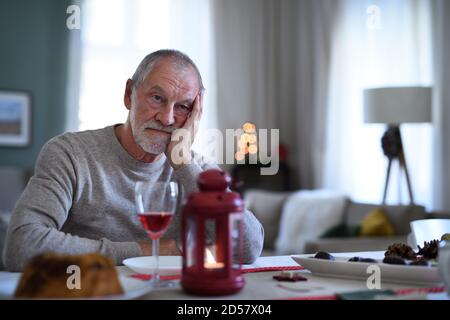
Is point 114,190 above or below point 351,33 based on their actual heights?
below

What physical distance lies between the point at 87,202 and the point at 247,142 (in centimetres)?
400

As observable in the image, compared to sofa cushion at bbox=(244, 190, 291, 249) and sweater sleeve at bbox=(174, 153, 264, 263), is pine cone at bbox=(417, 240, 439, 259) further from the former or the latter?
sofa cushion at bbox=(244, 190, 291, 249)

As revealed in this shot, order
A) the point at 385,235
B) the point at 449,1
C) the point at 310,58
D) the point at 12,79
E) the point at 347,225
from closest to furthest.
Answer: the point at 385,235, the point at 347,225, the point at 449,1, the point at 12,79, the point at 310,58

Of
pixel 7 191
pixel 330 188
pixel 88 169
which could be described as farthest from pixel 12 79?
pixel 88 169

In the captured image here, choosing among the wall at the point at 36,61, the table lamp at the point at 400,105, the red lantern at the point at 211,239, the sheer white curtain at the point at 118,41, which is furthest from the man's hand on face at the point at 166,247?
the wall at the point at 36,61

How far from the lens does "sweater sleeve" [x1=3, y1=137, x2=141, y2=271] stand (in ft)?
4.34

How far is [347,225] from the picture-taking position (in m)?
4.09

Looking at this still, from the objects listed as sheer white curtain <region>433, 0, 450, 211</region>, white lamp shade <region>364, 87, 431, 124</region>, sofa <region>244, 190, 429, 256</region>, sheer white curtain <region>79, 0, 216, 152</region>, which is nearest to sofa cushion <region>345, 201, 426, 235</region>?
sofa <region>244, 190, 429, 256</region>

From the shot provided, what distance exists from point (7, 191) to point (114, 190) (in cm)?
330

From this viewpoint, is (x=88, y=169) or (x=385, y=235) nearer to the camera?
(x=88, y=169)

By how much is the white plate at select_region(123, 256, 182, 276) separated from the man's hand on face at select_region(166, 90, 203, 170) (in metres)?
0.36

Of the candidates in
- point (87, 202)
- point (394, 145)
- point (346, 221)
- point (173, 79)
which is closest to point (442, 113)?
point (394, 145)
